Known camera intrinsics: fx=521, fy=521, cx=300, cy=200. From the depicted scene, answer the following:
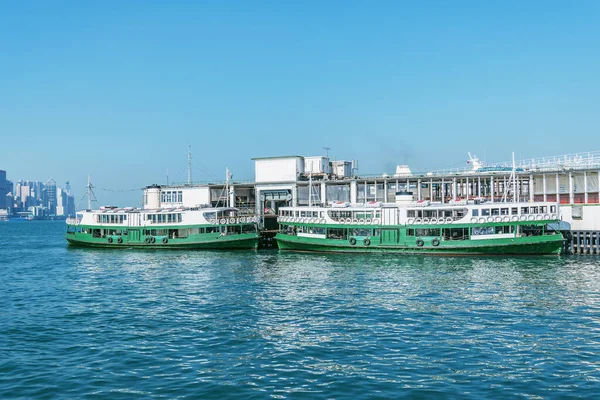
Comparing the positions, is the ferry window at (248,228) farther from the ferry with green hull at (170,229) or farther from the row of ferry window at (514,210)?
the row of ferry window at (514,210)

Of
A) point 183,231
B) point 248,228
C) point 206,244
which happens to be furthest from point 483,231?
point 183,231

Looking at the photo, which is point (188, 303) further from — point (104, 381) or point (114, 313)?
point (104, 381)

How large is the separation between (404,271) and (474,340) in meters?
22.8

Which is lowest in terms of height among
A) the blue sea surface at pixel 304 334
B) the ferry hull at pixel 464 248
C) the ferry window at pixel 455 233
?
the blue sea surface at pixel 304 334

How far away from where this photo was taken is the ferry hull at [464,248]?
56094 millimetres

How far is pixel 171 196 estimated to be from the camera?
89.1 meters

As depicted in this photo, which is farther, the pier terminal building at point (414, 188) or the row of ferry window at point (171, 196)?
the row of ferry window at point (171, 196)

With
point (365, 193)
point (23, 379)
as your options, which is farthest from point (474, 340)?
point (365, 193)

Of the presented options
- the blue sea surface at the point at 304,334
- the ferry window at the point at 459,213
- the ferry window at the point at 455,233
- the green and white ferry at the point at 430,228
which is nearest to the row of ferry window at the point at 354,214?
the green and white ferry at the point at 430,228

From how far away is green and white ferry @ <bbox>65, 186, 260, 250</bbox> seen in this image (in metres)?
68.9

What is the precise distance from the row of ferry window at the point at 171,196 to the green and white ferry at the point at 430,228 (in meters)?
28.2

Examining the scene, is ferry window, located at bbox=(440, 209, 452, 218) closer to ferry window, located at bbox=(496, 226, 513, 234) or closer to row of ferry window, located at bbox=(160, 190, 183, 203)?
ferry window, located at bbox=(496, 226, 513, 234)

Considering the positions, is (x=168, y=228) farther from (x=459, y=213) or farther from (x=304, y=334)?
(x=304, y=334)

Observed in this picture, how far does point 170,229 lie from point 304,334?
5035 centimetres
